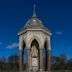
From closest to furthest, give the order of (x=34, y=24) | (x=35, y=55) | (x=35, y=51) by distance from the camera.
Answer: (x=34, y=24)
(x=35, y=55)
(x=35, y=51)

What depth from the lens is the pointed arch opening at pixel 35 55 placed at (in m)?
24.8

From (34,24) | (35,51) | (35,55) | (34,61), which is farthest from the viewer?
(35,51)

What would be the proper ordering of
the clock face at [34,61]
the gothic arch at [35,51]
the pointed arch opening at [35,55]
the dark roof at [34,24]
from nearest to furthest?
the dark roof at [34,24]
the pointed arch opening at [35,55]
the clock face at [34,61]
the gothic arch at [35,51]

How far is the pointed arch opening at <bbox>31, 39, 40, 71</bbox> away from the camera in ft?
81.3

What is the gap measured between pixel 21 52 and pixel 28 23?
303 centimetres

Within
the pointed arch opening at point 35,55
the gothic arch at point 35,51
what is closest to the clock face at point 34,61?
the pointed arch opening at point 35,55

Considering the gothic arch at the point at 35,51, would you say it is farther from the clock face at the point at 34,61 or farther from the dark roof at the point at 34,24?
the dark roof at the point at 34,24

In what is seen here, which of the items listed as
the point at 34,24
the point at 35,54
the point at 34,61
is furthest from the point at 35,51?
the point at 34,24

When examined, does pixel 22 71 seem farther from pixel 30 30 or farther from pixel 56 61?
pixel 56 61

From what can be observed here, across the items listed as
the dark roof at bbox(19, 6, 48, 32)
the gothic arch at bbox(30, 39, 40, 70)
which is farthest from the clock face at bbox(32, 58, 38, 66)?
the dark roof at bbox(19, 6, 48, 32)

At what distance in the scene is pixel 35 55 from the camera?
82.9 ft

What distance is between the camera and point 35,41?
25.5 m

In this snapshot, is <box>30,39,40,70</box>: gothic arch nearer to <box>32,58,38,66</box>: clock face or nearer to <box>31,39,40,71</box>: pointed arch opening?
<box>31,39,40,71</box>: pointed arch opening

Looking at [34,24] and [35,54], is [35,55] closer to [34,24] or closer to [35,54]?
[35,54]
